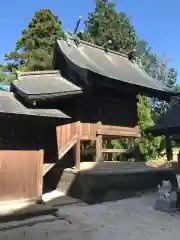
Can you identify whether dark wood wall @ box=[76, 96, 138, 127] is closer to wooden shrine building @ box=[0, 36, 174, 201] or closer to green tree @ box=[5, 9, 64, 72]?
wooden shrine building @ box=[0, 36, 174, 201]

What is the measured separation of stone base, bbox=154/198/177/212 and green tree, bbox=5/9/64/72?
66.8ft

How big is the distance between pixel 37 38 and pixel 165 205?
23.2 meters

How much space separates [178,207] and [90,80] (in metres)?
5.90

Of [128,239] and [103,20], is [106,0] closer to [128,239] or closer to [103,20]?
[103,20]

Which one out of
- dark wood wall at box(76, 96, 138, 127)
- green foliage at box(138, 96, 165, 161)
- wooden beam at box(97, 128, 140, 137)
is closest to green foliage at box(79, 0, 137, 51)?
green foliage at box(138, 96, 165, 161)

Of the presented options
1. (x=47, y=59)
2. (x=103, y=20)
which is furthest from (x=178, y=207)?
(x=103, y=20)

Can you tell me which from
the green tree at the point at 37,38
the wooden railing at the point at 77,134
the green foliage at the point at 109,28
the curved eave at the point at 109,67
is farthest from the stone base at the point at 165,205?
the green foliage at the point at 109,28

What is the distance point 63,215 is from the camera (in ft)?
25.6

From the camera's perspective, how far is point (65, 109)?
12234 millimetres

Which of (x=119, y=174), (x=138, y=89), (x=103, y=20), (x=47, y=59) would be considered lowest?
(x=119, y=174)

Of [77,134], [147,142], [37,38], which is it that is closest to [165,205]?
[77,134]

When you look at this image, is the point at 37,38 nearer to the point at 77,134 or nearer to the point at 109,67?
the point at 109,67

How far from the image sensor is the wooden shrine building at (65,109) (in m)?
9.10

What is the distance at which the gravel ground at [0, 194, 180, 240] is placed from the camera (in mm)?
5938
